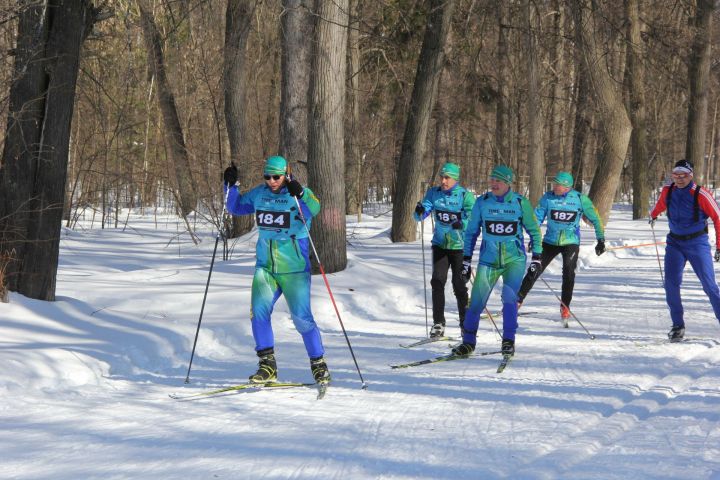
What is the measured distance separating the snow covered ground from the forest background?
1496 mm

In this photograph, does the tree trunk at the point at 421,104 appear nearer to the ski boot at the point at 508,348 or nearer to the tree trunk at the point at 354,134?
the tree trunk at the point at 354,134

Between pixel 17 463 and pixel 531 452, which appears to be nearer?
pixel 17 463

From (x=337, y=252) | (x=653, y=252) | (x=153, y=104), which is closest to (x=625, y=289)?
(x=337, y=252)

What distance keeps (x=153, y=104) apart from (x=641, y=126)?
66.9 ft

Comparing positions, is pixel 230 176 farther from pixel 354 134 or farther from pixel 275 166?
pixel 354 134

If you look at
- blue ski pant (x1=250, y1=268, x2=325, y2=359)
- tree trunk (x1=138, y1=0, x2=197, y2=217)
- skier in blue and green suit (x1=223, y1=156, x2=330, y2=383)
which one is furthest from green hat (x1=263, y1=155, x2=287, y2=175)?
tree trunk (x1=138, y1=0, x2=197, y2=217)

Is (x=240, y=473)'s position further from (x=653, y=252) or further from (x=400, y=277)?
(x=653, y=252)

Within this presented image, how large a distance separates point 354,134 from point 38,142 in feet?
59.2

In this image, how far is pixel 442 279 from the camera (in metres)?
9.93

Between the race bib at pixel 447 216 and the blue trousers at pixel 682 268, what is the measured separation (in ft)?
8.38

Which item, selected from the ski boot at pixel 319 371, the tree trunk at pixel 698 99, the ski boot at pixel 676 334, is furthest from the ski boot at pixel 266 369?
the tree trunk at pixel 698 99

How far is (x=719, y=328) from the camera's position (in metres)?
10.3

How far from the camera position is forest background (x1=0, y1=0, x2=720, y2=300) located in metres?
8.91

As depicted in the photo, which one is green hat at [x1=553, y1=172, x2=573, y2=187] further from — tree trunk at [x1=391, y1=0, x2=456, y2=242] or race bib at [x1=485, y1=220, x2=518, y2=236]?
tree trunk at [x1=391, y1=0, x2=456, y2=242]
